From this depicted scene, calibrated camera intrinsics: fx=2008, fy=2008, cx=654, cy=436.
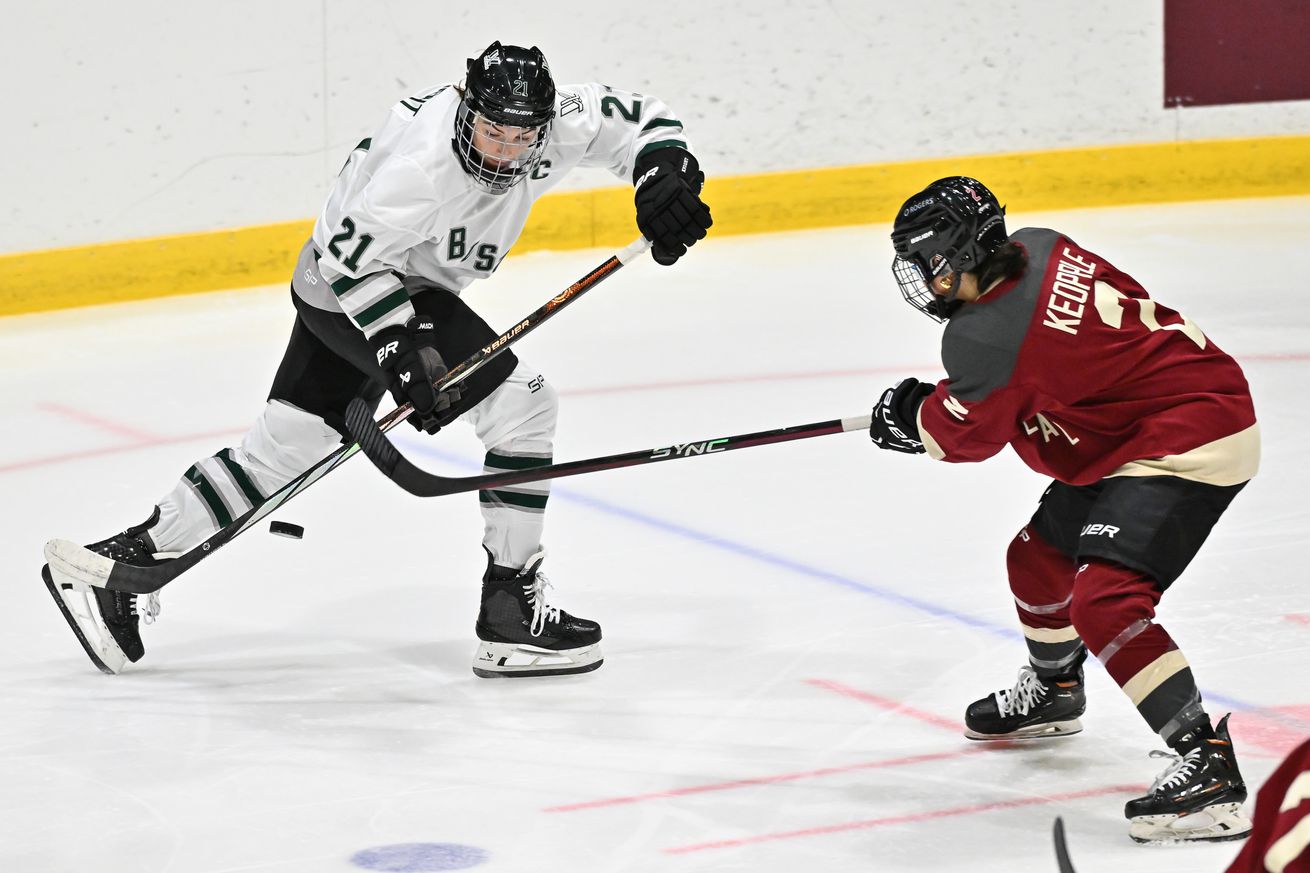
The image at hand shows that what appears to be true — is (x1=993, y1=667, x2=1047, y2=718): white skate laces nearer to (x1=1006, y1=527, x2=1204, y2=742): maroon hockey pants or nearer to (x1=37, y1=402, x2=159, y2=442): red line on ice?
(x1=1006, y1=527, x2=1204, y2=742): maroon hockey pants

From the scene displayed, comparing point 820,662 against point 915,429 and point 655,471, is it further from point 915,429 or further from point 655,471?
point 655,471

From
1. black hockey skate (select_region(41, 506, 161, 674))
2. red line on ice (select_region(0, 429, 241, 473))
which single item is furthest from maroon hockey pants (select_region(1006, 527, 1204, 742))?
red line on ice (select_region(0, 429, 241, 473))

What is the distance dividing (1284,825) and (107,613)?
2726 millimetres

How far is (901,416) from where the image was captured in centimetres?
288

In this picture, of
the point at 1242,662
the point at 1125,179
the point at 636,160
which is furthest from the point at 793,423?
the point at 1125,179

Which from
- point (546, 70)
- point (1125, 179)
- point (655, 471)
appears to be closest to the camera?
point (546, 70)

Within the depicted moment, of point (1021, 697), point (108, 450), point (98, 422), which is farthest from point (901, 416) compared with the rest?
point (98, 422)

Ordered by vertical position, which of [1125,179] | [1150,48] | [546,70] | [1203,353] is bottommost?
[1125,179]

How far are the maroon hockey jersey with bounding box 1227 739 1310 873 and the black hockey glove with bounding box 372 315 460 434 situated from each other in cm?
217

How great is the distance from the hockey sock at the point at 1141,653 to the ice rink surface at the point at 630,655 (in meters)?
0.18

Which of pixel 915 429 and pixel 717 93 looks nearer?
pixel 915 429

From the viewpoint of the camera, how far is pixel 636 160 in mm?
3643

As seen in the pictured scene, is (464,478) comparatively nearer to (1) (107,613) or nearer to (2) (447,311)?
(2) (447,311)

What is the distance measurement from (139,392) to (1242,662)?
3449 millimetres
